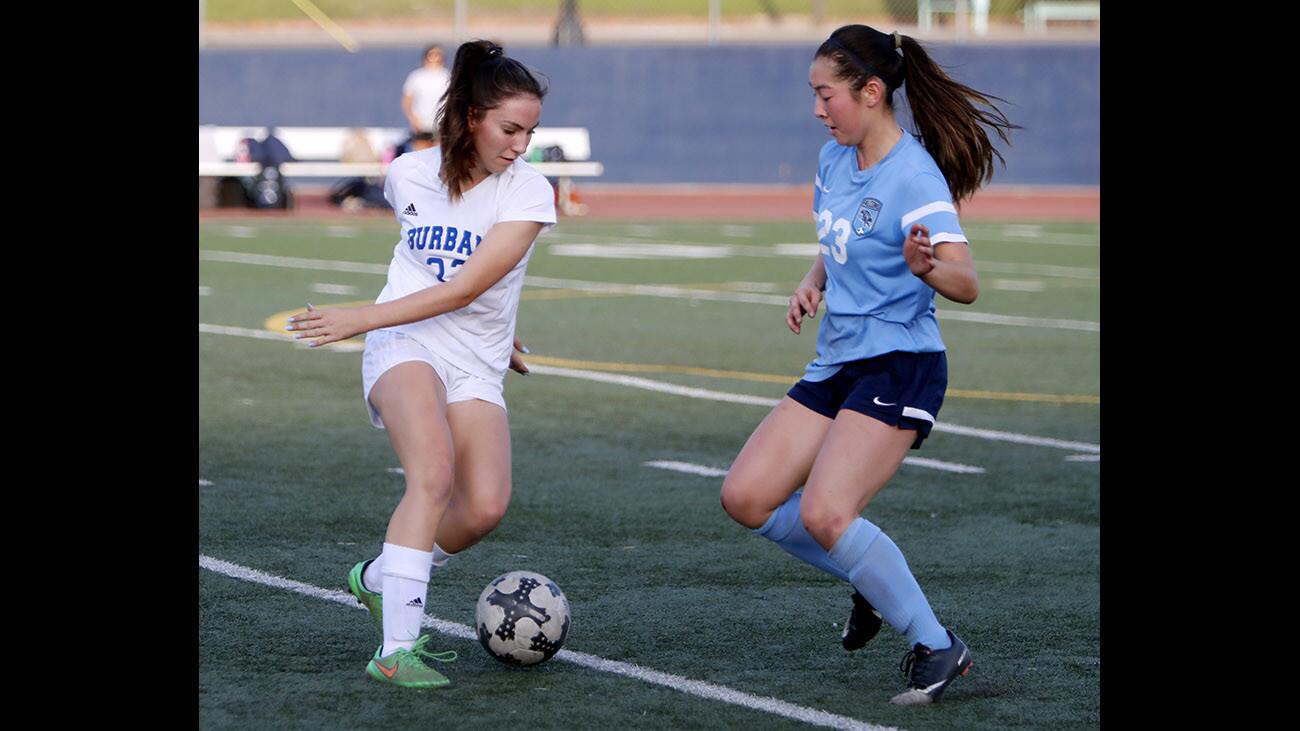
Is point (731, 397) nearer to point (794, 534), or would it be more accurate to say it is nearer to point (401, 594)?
point (794, 534)

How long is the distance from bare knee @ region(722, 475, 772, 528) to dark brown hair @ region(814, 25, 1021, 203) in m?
1.04

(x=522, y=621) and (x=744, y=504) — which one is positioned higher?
(x=744, y=504)

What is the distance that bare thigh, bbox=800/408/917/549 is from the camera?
219 inches

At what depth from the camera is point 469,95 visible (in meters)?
5.81

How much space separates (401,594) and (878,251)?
1.64 meters

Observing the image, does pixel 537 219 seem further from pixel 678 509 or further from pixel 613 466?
pixel 613 466

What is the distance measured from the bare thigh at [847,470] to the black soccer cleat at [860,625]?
0.35 meters

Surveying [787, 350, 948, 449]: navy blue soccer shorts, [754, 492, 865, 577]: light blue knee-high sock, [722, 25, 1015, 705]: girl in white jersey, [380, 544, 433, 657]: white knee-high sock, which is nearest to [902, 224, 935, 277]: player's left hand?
[722, 25, 1015, 705]: girl in white jersey

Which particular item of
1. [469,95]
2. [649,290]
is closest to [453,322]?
[469,95]

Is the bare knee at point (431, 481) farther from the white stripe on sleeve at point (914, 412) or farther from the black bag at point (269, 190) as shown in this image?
the black bag at point (269, 190)

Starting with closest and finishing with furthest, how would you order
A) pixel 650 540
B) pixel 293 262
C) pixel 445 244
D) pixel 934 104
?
1. pixel 934 104
2. pixel 445 244
3. pixel 650 540
4. pixel 293 262

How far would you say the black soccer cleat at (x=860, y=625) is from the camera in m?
5.86
